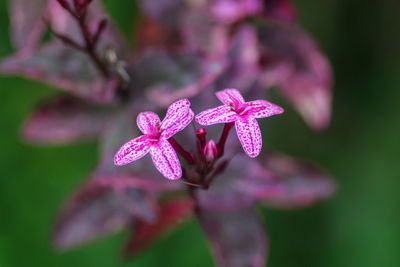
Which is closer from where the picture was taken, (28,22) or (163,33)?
(28,22)

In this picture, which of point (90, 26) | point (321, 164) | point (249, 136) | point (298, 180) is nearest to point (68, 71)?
point (90, 26)

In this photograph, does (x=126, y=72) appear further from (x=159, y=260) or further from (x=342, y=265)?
(x=342, y=265)

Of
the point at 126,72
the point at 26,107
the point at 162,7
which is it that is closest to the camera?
the point at 126,72

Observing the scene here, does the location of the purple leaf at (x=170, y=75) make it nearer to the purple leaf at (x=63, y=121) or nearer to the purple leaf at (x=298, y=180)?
the purple leaf at (x=63, y=121)

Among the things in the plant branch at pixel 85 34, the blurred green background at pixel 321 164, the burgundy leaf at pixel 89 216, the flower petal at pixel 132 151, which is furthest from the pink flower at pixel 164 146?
the blurred green background at pixel 321 164

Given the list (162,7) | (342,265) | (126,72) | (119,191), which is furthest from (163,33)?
(342,265)

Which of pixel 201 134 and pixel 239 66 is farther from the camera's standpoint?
pixel 239 66

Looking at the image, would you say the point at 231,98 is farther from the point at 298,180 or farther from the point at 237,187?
the point at 298,180

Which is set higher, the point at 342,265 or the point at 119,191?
the point at 119,191
